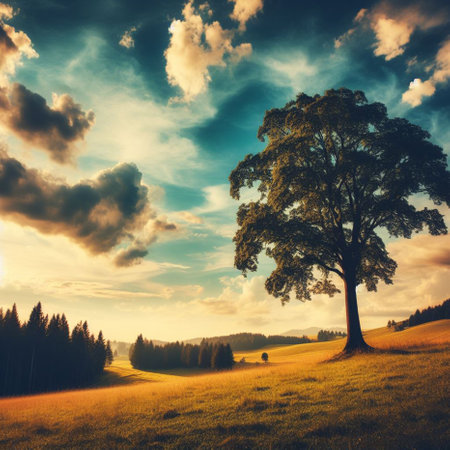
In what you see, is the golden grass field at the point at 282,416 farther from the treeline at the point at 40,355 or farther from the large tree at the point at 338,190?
the treeline at the point at 40,355

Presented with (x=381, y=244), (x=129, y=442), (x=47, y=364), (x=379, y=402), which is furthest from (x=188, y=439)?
(x=47, y=364)

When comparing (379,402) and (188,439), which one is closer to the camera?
(188,439)

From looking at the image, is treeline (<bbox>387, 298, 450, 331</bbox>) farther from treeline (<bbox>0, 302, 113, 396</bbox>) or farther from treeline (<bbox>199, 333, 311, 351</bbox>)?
treeline (<bbox>0, 302, 113, 396</bbox>)

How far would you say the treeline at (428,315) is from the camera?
106 meters

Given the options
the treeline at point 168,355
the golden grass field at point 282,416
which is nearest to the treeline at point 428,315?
the treeline at point 168,355

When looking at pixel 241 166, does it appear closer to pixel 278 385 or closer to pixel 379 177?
pixel 379 177

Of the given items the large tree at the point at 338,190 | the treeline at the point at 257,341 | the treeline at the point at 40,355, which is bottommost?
the treeline at the point at 257,341

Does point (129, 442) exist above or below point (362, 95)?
below

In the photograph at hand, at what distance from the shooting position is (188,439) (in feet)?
22.0

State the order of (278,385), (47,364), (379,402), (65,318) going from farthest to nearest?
1. (65,318)
2. (47,364)
3. (278,385)
4. (379,402)

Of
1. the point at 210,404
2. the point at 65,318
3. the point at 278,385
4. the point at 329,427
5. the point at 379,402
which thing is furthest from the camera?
the point at 65,318

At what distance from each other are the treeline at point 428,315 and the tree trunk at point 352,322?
351 feet

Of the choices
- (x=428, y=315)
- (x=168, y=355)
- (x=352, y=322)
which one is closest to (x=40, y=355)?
(x=168, y=355)

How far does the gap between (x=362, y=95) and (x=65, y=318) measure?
78.3 metres
